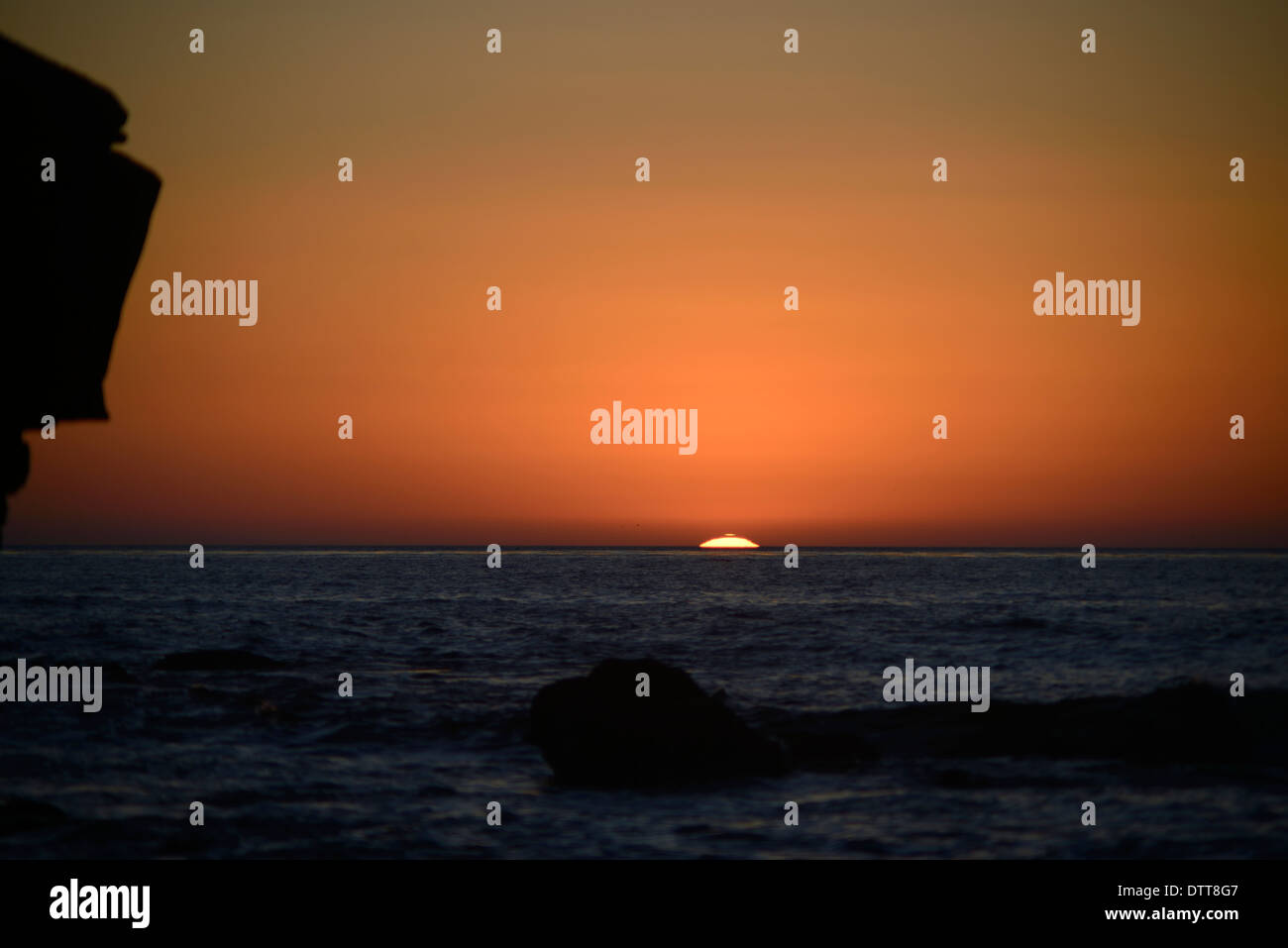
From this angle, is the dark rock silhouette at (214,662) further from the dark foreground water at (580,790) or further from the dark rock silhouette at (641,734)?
the dark rock silhouette at (641,734)

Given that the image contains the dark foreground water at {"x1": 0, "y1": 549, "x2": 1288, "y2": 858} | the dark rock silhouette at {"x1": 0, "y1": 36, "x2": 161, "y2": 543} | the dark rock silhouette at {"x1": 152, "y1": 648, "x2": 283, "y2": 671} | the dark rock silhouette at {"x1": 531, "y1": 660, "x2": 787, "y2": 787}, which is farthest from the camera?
the dark rock silhouette at {"x1": 152, "y1": 648, "x2": 283, "y2": 671}

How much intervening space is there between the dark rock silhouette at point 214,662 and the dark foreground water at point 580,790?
35.3 inches

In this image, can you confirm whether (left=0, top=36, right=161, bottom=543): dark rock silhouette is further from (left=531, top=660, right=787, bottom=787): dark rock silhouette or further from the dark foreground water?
(left=531, top=660, right=787, bottom=787): dark rock silhouette

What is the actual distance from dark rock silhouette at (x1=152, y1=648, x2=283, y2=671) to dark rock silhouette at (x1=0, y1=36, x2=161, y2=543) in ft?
104

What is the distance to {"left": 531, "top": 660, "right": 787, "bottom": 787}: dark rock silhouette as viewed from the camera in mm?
20703

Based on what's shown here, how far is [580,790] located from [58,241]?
1495 cm

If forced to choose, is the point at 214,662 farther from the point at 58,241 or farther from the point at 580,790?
the point at 58,241

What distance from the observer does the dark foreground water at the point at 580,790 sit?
16.9m

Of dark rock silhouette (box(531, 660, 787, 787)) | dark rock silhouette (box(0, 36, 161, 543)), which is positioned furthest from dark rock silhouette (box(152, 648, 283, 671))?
dark rock silhouette (box(0, 36, 161, 543))

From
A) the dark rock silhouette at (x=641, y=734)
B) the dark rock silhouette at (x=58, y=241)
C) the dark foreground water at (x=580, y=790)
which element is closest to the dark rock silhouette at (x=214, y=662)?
the dark foreground water at (x=580, y=790)

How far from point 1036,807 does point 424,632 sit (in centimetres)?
3933
